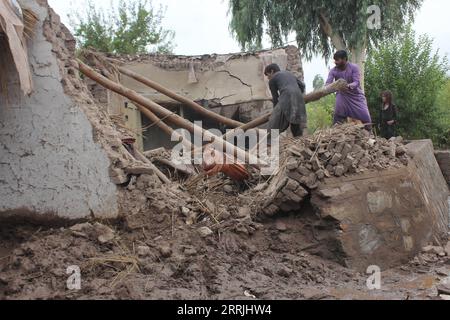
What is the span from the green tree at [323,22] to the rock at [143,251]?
36.8ft

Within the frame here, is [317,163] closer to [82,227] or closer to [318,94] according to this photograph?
[82,227]

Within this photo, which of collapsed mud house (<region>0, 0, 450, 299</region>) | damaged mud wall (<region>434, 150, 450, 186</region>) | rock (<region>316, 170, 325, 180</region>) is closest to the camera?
Answer: collapsed mud house (<region>0, 0, 450, 299</region>)

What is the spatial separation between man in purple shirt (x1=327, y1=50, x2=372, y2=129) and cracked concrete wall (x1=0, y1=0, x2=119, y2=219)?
341cm

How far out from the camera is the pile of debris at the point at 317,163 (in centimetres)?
414

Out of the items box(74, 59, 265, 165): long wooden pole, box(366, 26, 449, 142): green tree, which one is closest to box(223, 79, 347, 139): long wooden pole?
box(74, 59, 265, 165): long wooden pole

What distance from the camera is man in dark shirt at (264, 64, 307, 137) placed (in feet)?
19.1

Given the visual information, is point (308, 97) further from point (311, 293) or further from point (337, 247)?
point (311, 293)

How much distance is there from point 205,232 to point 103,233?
794mm

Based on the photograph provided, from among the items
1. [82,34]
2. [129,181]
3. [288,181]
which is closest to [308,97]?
[288,181]

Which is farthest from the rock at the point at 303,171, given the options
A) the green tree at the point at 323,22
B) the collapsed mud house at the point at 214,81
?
the green tree at the point at 323,22

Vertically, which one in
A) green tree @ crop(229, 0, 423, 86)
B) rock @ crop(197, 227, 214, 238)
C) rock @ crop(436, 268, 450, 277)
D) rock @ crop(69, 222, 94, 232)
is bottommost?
rock @ crop(436, 268, 450, 277)

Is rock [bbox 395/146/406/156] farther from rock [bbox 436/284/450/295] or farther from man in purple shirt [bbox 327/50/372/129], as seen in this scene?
rock [bbox 436/284/450/295]

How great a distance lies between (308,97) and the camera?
20.6ft

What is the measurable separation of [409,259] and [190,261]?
2.08m
